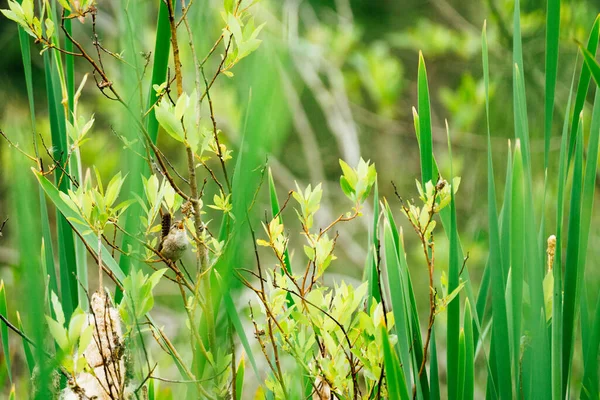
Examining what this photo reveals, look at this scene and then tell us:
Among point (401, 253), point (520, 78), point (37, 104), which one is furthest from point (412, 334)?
point (37, 104)

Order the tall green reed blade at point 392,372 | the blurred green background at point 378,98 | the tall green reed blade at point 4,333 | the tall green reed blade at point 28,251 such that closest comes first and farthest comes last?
the tall green reed blade at point 28,251 < the tall green reed blade at point 392,372 < the tall green reed blade at point 4,333 < the blurred green background at point 378,98

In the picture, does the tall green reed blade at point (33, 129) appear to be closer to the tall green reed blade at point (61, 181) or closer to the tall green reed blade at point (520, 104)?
the tall green reed blade at point (61, 181)

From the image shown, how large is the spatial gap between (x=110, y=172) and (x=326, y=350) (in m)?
1.40

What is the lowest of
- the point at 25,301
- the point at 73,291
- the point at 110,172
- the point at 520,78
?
the point at 25,301

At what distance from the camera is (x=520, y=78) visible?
1.50 feet

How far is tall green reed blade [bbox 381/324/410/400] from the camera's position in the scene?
1.20ft

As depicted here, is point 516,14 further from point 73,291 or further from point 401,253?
point 73,291

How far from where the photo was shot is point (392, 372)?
1.23ft

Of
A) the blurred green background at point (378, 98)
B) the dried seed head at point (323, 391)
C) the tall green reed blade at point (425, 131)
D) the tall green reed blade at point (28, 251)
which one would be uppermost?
the blurred green background at point (378, 98)

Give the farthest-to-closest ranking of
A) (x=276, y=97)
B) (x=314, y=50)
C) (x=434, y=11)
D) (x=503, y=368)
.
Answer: (x=434, y=11) < (x=314, y=50) < (x=503, y=368) < (x=276, y=97)

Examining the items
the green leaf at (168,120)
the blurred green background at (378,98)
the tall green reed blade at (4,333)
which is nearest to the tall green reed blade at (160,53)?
the green leaf at (168,120)

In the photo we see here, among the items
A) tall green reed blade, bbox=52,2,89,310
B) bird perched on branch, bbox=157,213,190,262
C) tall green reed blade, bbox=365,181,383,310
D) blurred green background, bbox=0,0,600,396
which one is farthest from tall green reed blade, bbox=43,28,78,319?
blurred green background, bbox=0,0,600,396

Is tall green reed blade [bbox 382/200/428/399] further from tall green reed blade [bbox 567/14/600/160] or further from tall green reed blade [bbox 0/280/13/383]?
tall green reed blade [bbox 0/280/13/383]

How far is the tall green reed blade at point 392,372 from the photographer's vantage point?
0.37m
